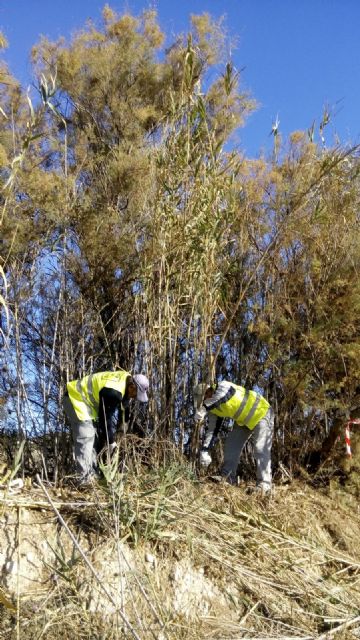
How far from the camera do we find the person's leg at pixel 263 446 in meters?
5.92

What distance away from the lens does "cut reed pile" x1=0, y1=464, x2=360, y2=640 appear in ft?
11.3

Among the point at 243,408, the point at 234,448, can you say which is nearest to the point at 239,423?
the point at 243,408

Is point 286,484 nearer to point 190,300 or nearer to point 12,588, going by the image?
point 190,300

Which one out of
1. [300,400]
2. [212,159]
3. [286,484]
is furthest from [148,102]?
[286,484]

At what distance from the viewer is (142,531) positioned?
13.0ft

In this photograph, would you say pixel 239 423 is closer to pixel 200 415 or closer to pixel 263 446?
pixel 263 446

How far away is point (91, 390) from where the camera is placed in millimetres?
5191

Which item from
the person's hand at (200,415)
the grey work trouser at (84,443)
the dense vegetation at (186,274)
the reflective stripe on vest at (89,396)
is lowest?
the grey work trouser at (84,443)

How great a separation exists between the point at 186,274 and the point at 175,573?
7.80 feet

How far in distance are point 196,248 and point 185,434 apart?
1638mm

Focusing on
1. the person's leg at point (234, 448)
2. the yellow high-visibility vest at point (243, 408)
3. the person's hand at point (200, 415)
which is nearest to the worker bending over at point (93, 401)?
the person's hand at point (200, 415)

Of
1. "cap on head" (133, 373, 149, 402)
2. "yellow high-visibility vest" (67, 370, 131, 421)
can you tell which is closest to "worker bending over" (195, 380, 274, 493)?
"cap on head" (133, 373, 149, 402)

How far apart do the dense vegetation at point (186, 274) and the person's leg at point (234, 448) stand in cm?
49

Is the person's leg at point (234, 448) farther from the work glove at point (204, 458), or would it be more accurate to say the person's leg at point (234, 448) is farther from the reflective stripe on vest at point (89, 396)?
the reflective stripe on vest at point (89, 396)
